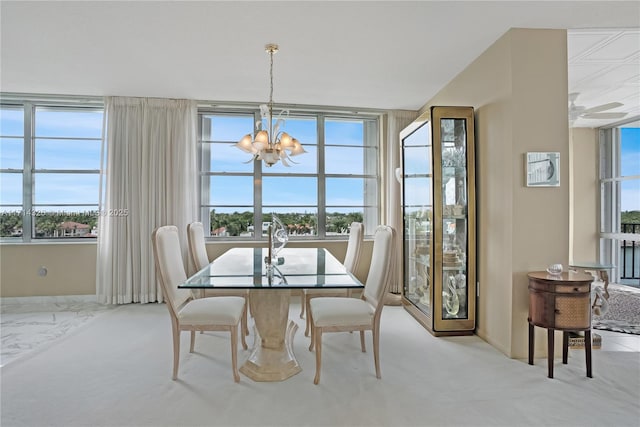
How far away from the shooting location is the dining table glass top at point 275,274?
213 cm

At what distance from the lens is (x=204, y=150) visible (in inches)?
194

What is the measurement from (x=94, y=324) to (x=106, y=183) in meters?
1.83

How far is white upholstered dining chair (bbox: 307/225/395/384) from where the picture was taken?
2.41 meters

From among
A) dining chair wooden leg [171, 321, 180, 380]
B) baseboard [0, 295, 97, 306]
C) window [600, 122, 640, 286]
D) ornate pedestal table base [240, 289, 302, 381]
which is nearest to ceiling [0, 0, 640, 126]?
window [600, 122, 640, 286]

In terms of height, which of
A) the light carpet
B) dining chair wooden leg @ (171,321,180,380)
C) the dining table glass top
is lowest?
the light carpet

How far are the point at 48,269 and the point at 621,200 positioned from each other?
8.91 metres

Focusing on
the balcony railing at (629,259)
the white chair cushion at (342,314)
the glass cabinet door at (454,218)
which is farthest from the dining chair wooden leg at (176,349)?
the balcony railing at (629,259)

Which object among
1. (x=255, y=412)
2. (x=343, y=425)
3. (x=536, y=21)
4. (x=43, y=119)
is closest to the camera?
(x=343, y=425)

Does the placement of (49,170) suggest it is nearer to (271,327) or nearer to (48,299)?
(48,299)

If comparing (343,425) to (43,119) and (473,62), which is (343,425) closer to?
(473,62)

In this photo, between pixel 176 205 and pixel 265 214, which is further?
pixel 265 214

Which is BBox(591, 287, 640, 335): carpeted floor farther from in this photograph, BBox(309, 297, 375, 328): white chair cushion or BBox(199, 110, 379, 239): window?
BBox(199, 110, 379, 239): window

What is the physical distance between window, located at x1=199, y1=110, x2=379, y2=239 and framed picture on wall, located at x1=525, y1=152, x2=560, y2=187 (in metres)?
2.61

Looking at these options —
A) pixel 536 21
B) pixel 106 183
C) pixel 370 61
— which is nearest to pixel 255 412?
pixel 370 61
